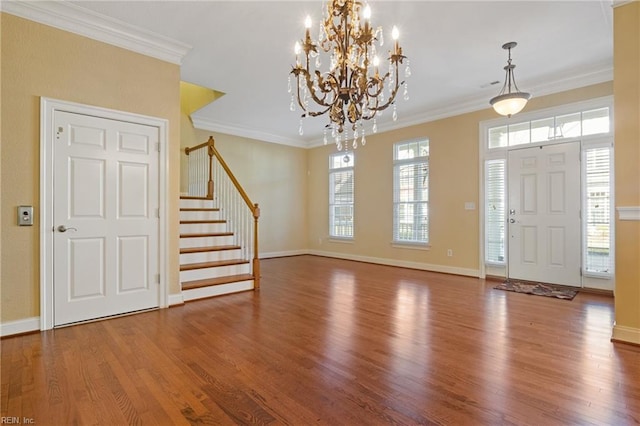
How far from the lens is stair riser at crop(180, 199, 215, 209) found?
537 cm

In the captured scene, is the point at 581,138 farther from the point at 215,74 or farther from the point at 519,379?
the point at 215,74

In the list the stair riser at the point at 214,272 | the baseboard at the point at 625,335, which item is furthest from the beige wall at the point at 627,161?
the stair riser at the point at 214,272

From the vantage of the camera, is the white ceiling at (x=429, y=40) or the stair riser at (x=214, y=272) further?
the stair riser at (x=214, y=272)

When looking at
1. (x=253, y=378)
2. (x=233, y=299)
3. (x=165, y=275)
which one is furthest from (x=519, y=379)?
(x=165, y=275)

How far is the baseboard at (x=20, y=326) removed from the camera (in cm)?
282

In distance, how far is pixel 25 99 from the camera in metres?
2.93

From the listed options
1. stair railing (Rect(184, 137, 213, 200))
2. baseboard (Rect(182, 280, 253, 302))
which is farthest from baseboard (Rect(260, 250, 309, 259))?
baseboard (Rect(182, 280, 253, 302))

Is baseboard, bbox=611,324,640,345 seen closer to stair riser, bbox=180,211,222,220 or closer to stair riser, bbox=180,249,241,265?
stair riser, bbox=180,249,241,265

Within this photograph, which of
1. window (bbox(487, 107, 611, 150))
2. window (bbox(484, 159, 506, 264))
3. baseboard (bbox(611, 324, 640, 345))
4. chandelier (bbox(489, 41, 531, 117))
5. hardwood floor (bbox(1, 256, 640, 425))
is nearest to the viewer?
hardwood floor (bbox(1, 256, 640, 425))

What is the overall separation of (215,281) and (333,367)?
253 centimetres

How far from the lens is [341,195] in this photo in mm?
7871

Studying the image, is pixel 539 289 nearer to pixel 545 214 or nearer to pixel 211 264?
pixel 545 214

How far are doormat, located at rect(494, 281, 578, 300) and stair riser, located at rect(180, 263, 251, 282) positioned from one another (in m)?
3.73

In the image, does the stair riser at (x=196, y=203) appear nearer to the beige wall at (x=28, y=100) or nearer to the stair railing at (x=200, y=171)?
the stair railing at (x=200, y=171)
